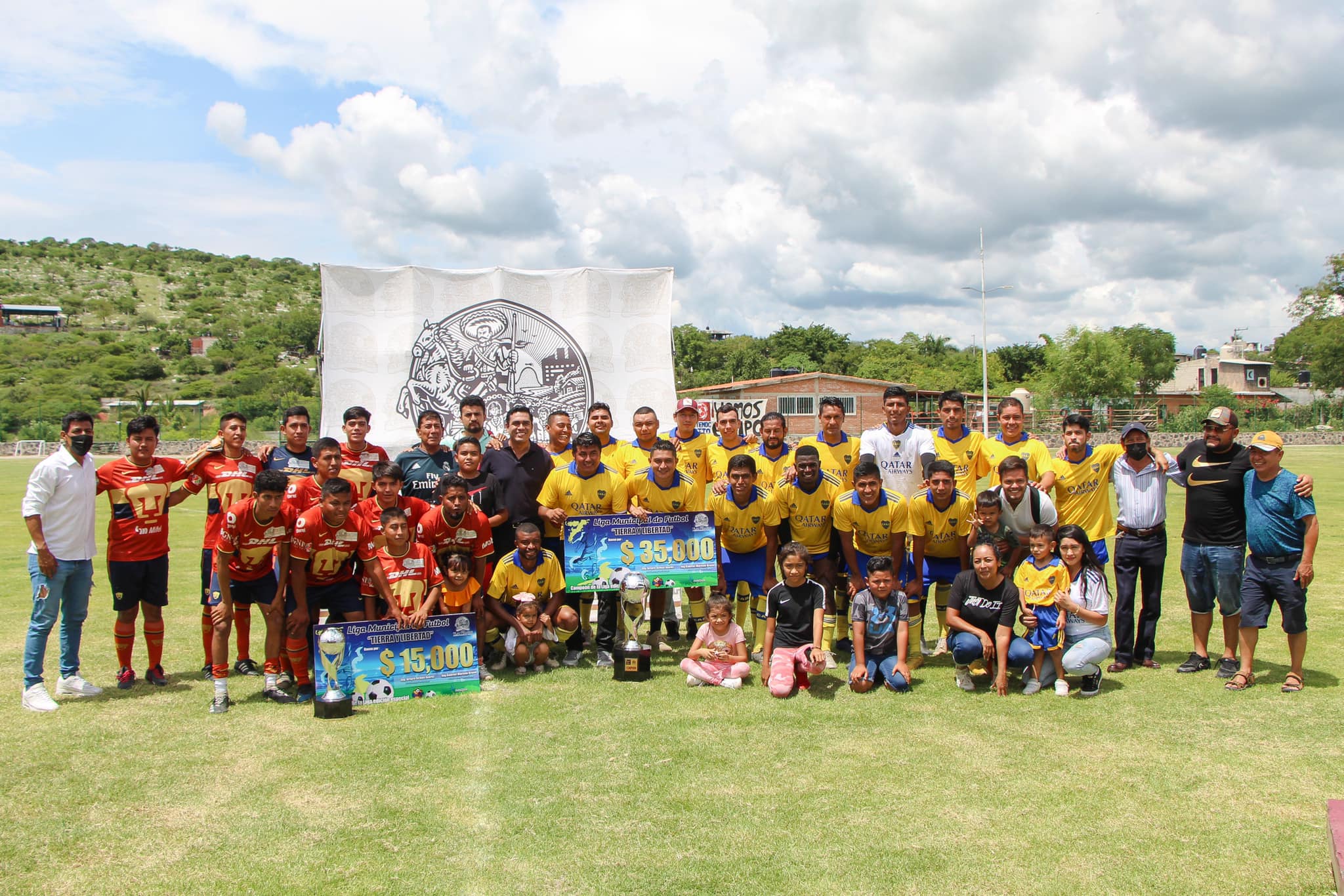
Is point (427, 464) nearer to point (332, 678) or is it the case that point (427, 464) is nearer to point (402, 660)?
point (402, 660)

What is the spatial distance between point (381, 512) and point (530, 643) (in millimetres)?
1550

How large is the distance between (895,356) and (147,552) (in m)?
74.4

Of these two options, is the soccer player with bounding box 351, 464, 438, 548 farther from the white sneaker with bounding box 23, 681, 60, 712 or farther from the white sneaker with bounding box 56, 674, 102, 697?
the white sneaker with bounding box 23, 681, 60, 712

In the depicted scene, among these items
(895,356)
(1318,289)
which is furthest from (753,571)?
(1318,289)

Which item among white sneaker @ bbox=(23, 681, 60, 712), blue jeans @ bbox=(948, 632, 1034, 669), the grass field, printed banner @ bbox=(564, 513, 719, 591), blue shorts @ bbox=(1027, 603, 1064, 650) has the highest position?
printed banner @ bbox=(564, 513, 719, 591)

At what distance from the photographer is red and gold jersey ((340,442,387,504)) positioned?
7.08 meters

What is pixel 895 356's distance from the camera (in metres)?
76.2

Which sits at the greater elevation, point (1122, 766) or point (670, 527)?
point (670, 527)

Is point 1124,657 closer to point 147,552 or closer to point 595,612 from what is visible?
point 595,612

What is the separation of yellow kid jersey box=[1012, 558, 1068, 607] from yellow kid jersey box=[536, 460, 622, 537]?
3.35m

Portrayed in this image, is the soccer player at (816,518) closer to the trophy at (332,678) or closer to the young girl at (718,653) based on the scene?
the young girl at (718,653)

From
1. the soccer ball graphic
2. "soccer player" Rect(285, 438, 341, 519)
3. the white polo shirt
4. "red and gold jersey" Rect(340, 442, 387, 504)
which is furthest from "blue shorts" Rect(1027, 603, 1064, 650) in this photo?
the white polo shirt

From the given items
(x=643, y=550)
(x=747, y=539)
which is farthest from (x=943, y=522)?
(x=643, y=550)

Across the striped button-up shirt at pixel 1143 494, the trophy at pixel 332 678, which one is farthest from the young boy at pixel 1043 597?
the trophy at pixel 332 678
